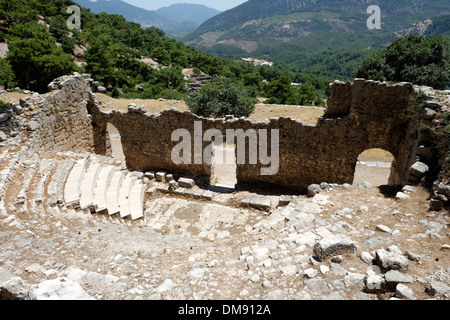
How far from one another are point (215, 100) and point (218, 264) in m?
20.3

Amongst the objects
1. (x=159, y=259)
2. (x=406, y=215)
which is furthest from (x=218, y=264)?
(x=406, y=215)

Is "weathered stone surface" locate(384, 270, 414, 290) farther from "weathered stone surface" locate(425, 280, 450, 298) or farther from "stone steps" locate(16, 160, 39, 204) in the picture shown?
"stone steps" locate(16, 160, 39, 204)

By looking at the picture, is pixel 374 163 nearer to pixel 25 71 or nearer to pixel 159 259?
pixel 159 259

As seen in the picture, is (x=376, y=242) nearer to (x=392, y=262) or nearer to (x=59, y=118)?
(x=392, y=262)

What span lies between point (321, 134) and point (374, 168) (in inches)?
306

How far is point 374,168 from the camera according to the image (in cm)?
1809

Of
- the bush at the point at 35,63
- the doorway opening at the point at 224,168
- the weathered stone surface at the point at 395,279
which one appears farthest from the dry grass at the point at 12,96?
the weathered stone surface at the point at 395,279

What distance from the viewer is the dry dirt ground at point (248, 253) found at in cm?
471

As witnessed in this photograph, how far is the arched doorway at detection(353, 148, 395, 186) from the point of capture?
16.2 metres

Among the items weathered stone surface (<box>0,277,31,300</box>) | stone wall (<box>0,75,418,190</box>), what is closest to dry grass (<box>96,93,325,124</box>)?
stone wall (<box>0,75,418,190</box>)

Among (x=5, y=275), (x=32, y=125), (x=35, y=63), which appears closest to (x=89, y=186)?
(x=32, y=125)

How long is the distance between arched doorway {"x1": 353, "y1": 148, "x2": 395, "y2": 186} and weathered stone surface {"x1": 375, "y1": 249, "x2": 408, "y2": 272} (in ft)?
38.9

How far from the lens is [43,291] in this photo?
4551 mm

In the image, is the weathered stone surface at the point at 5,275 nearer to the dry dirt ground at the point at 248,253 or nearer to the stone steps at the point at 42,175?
the dry dirt ground at the point at 248,253
